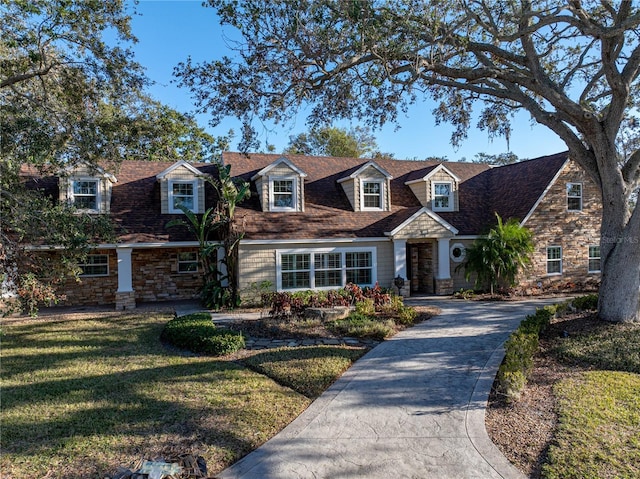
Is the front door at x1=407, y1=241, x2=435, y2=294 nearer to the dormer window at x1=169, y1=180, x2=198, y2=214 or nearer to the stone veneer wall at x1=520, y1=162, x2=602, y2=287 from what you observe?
the stone veneer wall at x1=520, y1=162, x2=602, y2=287

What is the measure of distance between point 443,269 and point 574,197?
7388 mm

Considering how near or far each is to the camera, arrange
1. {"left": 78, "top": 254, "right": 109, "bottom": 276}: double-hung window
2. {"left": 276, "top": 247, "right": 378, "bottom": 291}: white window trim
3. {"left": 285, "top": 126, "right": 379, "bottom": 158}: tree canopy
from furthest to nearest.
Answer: {"left": 285, "top": 126, "right": 379, "bottom": 158}: tree canopy
{"left": 78, "top": 254, "right": 109, "bottom": 276}: double-hung window
{"left": 276, "top": 247, "right": 378, "bottom": 291}: white window trim

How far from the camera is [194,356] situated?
30.2ft

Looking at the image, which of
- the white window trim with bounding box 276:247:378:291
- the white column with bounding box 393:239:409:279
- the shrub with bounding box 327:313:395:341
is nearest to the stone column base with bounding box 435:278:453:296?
the white column with bounding box 393:239:409:279

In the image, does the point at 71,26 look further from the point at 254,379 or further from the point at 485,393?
the point at 485,393

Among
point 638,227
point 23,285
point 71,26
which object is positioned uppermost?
point 71,26

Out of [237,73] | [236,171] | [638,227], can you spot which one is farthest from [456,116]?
[236,171]

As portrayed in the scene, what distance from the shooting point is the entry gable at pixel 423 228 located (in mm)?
17344

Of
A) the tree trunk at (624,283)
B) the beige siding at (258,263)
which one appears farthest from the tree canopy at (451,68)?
the beige siding at (258,263)

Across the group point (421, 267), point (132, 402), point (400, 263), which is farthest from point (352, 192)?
point (132, 402)

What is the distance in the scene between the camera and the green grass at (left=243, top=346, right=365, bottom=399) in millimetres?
7219

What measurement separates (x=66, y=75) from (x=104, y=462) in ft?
31.2

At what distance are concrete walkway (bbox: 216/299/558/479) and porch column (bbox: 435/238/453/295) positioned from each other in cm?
866

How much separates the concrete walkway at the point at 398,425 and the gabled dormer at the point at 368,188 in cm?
1022
